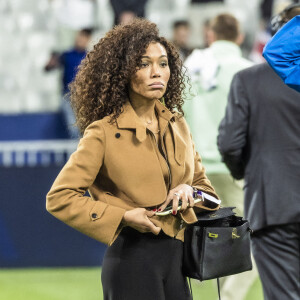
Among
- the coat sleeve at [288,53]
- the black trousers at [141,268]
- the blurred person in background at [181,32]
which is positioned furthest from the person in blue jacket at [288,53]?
the blurred person in background at [181,32]

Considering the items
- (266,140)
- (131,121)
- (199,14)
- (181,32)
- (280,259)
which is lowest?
(280,259)

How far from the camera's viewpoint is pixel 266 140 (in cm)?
445

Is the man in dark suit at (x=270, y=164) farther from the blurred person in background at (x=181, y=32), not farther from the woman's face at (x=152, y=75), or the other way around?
the blurred person in background at (x=181, y=32)

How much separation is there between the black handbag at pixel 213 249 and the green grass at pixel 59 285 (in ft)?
11.1

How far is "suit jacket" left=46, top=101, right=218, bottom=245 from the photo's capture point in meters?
3.07

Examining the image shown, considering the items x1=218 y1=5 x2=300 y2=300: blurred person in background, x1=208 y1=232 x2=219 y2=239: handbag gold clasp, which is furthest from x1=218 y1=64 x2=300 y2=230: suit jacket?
x1=208 y1=232 x2=219 y2=239: handbag gold clasp

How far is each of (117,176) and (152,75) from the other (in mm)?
413

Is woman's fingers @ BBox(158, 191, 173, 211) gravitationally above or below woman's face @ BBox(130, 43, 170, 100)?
below

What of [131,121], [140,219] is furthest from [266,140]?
[140,219]

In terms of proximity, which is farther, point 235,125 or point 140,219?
point 235,125

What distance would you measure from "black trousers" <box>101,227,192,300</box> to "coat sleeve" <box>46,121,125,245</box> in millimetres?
124

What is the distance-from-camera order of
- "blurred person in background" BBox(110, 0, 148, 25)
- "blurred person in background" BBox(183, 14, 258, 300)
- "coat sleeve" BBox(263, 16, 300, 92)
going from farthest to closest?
"blurred person in background" BBox(110, 0, 148, 25)
"blurred person in background" BBox(183, 14, 258, 300)
"coat sleeve" BBox(263, 16, 300, 92)

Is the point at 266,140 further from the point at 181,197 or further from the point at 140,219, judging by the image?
the point at 140,219

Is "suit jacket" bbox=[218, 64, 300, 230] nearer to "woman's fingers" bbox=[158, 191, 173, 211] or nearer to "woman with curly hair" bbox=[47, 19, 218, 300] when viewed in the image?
"woman with curly hair" bbox=[47, 19, 218, 300]
